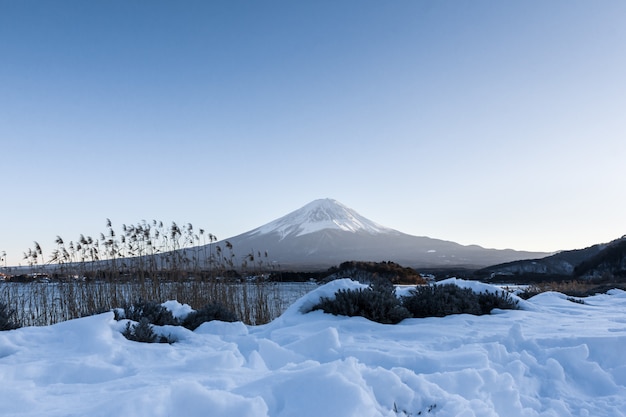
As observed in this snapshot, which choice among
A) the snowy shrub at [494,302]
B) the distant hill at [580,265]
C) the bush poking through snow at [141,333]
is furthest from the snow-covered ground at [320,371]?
the distant hill at [580,265]

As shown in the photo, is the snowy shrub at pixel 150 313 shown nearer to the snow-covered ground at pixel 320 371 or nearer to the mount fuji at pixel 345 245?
the snow-covered ground at pixel 320 371

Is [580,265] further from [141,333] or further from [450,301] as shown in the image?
[141,333]

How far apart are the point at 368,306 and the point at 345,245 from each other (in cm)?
8703

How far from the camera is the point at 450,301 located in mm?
6148

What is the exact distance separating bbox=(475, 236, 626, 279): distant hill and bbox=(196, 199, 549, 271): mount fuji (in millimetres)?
38488

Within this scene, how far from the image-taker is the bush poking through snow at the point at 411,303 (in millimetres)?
5566

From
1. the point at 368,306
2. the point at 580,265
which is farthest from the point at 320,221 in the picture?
the point at 368,306

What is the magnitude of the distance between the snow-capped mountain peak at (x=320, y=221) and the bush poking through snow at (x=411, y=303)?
93.8 meters

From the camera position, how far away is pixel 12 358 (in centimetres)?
299

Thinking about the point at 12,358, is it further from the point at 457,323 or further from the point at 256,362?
the point at 457,323

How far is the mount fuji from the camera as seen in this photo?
267 ft

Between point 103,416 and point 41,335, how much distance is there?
2.34 metres

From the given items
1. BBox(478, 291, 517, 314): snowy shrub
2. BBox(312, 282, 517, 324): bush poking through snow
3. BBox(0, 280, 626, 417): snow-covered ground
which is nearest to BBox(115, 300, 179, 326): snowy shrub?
BBox(0, 280, 626, 417): snow-covered ground

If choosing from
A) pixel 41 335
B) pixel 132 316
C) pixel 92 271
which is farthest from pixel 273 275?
pixel 41 335
